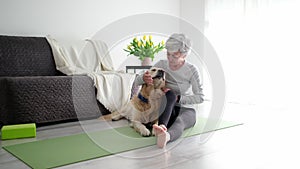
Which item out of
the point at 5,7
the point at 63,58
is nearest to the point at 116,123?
the point at 63,58

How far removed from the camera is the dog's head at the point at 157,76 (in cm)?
153

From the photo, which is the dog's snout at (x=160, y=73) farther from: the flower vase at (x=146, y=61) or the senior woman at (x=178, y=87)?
the flower vase at (x=146, y=61)

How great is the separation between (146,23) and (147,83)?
15.5 inches

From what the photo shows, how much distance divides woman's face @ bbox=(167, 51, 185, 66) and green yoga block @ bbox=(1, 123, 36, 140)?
920 mm

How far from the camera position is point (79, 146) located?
Result: 1.44m

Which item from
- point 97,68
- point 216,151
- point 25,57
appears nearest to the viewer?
point 216,151

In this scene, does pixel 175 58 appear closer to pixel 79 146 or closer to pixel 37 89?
pixel 79 146

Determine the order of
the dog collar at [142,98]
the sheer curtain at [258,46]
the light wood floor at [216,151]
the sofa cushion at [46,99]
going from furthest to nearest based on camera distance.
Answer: the sheer curtain at [258,46] → the sofa cushion at [46,99] → the dog collar at [142,98] → the light wood floor at [216,151]

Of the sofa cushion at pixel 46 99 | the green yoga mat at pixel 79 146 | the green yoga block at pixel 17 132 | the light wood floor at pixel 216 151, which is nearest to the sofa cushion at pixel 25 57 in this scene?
the sofa cushion at pixel 46 99

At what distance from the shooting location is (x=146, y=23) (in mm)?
1315

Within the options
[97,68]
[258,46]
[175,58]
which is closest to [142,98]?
[175,58]

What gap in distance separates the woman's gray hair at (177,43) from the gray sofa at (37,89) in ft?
2.90

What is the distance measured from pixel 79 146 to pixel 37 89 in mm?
668

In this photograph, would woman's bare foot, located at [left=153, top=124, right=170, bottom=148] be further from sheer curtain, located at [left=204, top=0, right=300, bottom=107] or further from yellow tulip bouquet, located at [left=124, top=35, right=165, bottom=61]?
sheer curtain, located at [left=204, top=0, right=300, bottom=107]
